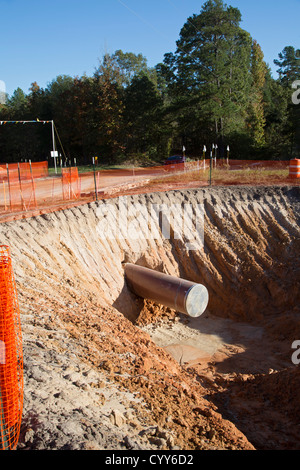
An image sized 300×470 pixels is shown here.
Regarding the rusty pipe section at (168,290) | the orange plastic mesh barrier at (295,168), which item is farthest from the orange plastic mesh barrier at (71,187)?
the orange plastic mesh barrier at (295,168)

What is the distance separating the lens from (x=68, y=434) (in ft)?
14.1

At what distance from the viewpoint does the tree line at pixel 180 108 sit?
1263 inches

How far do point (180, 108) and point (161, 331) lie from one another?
81.8 feet

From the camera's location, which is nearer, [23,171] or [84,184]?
[84,184]

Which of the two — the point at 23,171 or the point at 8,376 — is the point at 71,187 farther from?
the point at 8,376

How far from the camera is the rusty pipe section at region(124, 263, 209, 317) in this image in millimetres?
10945

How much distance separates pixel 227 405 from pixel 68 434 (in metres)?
4.47

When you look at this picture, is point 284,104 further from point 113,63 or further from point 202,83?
→ point 113,63

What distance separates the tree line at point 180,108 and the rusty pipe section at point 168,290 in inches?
907

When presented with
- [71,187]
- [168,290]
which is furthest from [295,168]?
[168,290]

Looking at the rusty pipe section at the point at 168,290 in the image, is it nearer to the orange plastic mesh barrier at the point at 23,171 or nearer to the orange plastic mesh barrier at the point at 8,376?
the orange plastic mesh barrier at the point at 8,376

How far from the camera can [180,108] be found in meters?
32.8

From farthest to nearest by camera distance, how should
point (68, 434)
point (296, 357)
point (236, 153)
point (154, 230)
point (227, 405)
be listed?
point (236, 153)
point (154, 230)
point (296, 357)
point (227, 405)
point (68, 434)

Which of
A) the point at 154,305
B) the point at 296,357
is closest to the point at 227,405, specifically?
the point at 296,357
